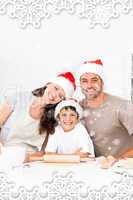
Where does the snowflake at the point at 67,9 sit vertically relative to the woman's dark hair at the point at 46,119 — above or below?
above

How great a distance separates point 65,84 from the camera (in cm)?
198

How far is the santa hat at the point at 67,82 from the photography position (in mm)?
1980

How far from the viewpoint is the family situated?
198 centimetres

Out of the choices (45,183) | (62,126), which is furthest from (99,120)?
(45,183)

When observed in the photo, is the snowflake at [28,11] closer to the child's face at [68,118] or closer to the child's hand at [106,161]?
the child's face at [68,118]

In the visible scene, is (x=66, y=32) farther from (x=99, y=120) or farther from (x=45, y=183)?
(x=45, y=183)

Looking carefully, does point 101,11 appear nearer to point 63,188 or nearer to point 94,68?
point 94,68

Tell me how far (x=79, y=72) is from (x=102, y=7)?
256 mm

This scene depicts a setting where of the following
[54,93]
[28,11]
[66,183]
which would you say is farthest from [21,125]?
[28,11]

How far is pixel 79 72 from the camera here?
1.99 metres

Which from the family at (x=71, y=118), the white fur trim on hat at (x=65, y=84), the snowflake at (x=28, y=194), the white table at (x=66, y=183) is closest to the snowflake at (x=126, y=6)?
the family at (x=71, y=118)

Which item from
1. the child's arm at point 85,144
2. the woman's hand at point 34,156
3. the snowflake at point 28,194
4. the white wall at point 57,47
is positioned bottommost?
the snowflake at point 28,194

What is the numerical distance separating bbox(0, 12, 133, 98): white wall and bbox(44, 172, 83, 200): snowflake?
354 mm

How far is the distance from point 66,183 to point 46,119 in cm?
25
